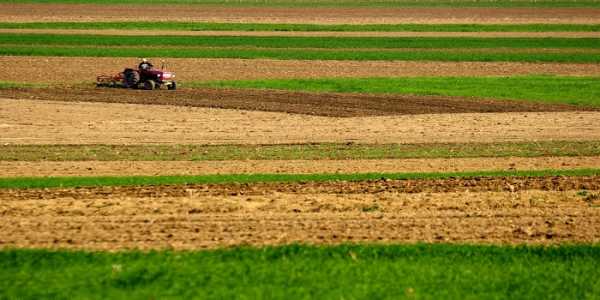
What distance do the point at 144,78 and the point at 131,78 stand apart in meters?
0.47

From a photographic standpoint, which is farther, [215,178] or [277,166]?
[277,166]

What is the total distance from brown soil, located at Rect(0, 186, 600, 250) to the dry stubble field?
3 cm

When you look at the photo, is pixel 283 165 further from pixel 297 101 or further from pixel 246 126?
pixel 297 101

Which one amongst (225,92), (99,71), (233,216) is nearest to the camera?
(233,216)

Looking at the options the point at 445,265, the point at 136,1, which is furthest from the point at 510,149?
the point at 136,1

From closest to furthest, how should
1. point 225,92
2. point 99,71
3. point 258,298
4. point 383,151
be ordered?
point 258,298
point 383,151
point 225,92
point 99,71

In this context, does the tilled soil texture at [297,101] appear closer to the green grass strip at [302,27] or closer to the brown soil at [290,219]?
the brown soil at [290,219]

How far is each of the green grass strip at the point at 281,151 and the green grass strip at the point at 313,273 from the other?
424 inches

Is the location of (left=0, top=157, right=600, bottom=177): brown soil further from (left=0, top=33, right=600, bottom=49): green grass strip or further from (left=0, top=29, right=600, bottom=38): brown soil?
(left=0, top=29, right=600, bottom=38): brown soil

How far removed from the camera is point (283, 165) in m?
25.8

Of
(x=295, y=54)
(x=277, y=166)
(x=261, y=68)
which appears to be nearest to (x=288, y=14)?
(x=295, y=54)

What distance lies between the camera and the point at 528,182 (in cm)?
2341

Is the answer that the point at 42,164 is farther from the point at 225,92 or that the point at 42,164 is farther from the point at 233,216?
the point at 225,92

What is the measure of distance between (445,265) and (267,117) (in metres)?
18.7
